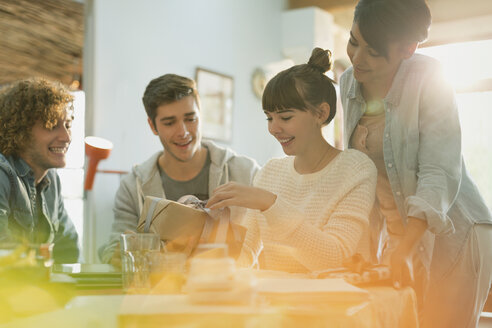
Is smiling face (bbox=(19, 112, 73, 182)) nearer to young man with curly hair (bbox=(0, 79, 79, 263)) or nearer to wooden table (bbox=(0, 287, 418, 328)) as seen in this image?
young man with curly hair (bbox=(0, 79, 79, 263))

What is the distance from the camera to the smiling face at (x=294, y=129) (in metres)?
1.58

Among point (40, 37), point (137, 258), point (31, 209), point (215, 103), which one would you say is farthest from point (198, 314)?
point (215, 103)

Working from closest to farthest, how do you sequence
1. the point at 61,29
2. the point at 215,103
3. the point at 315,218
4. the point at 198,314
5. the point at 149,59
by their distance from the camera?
the point at 198,314 < the point at 315,218 < the point at 61,29 < the point at 149,59 < the point at 215,103

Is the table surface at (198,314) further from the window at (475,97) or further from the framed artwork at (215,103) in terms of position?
the window at (475,97)

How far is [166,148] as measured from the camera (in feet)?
7.91

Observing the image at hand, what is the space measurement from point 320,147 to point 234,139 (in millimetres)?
3772

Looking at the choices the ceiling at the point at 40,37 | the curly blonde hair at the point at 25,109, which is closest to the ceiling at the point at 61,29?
the ceiling at the point at 40,37

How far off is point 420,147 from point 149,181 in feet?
3.94

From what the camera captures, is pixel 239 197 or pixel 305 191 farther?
pixel 305 191

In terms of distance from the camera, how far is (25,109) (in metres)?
2.17

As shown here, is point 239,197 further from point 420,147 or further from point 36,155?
point 36,155

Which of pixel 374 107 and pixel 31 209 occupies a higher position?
pixel 374 107

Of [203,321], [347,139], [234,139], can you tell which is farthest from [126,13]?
[203,321]

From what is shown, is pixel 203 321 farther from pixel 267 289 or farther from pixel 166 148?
pixel 166 148
